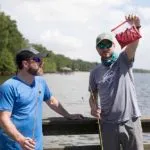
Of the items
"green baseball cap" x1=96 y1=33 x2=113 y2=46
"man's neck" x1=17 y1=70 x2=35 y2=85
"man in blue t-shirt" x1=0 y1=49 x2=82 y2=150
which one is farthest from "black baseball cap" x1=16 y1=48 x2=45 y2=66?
"green baseball cap" x1=96 y1=33 x2=113 y2=46

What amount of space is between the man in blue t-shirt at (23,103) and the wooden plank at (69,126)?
1.04 meters

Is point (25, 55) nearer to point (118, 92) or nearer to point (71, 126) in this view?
point (118, 92)

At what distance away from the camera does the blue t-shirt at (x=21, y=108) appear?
5.43 m

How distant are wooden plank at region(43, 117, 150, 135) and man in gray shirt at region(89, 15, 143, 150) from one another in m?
0.48

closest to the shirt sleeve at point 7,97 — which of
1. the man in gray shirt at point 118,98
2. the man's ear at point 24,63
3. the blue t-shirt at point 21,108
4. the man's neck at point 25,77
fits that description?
the blue t-shirt at point 21,108

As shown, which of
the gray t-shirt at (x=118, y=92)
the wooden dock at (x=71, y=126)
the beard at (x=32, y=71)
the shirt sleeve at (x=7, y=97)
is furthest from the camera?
the wooden dock at (x=71, y=126)

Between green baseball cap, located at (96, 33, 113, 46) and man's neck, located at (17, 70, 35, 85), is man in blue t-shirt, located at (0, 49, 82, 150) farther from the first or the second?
green baseball cap, located at (96, 33, 113, 46)

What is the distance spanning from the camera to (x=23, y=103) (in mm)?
5527

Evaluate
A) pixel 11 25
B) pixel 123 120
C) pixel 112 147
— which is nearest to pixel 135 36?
pixel 123 120

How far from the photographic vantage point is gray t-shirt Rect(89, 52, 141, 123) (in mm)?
6066

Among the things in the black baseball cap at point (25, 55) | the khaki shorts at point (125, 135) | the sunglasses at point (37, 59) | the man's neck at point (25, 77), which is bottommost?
the khaki shorts at point (125, 135)

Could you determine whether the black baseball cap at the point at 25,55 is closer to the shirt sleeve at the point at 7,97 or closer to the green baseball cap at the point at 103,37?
the shirt sleeve at the point at 7,97

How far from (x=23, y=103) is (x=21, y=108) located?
6 cm

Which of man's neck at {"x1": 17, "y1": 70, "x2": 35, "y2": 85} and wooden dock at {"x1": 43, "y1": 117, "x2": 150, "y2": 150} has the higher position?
man's neck at {"x1": 17, "y1": 70, "x2": 35, "y2": 85}
